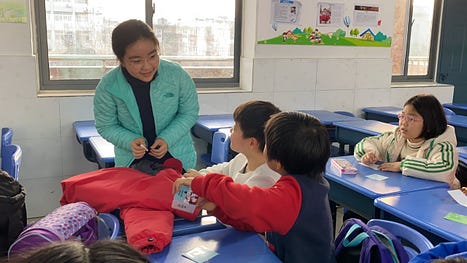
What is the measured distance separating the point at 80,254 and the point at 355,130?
3.35m

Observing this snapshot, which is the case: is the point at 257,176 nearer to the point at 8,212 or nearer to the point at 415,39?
the point at 8,212

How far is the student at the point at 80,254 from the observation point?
0.53 meters

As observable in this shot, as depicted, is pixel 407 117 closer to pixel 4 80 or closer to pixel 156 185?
pixel 156 185

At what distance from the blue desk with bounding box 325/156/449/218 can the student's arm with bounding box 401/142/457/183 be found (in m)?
0.03

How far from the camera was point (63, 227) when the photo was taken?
1.51m

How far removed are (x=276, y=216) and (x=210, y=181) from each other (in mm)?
245

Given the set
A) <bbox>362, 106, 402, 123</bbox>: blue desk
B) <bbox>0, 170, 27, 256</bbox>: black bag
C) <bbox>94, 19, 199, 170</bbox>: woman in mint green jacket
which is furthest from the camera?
<bbox>362, 106, 402, 123</bbox>: blue desk

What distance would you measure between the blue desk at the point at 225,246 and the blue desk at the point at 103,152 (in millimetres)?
1288

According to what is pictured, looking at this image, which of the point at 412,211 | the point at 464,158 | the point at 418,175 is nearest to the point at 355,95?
the point at 464,158

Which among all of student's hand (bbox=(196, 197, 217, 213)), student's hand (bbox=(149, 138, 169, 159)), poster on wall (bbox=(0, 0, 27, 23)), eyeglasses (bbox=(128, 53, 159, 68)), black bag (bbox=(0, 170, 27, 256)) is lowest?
black bag (bbox=(0, 170, 27, 256))

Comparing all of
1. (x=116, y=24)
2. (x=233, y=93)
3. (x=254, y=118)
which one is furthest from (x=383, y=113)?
(x=254, y=118)

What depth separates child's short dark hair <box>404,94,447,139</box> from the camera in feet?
7.97

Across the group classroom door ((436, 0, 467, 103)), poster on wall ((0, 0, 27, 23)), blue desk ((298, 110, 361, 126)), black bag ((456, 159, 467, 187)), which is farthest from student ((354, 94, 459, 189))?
classroom door ((436, 0, 467, 103))

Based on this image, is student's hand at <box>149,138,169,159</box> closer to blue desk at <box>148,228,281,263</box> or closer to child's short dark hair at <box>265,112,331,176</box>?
blue desk at <box>148,228,281,263</box>
